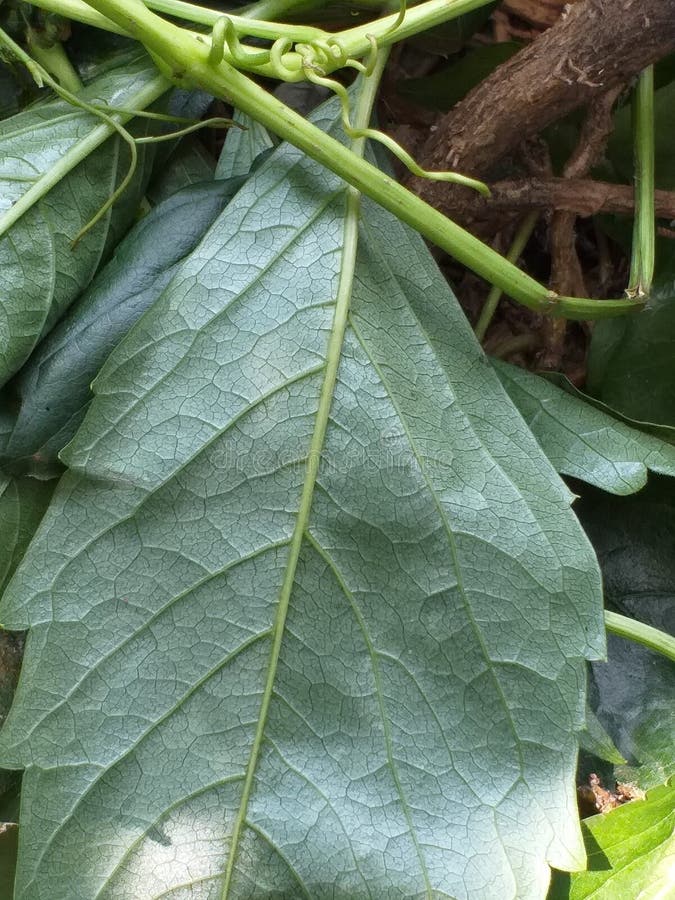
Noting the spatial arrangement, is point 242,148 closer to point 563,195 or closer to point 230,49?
point 230,49

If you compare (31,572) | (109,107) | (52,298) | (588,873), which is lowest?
(588,873)

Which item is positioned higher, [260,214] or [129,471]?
[260,214]

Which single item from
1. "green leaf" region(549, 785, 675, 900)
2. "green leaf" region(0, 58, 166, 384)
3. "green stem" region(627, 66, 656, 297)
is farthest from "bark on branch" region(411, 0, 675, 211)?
"green leaf" region(549, 785, 675, 900)

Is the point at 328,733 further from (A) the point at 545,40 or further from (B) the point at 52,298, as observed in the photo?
(A) the point at 545,40

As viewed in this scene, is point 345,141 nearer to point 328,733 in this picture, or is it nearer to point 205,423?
point 205,423

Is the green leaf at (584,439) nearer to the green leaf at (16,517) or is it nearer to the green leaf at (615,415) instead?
the green leaf at (615,415)

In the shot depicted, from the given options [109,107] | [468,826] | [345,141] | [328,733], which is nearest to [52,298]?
[109,107]

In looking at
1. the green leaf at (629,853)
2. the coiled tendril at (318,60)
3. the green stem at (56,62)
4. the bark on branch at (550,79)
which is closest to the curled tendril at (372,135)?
the coiled tendril at (318,60)
